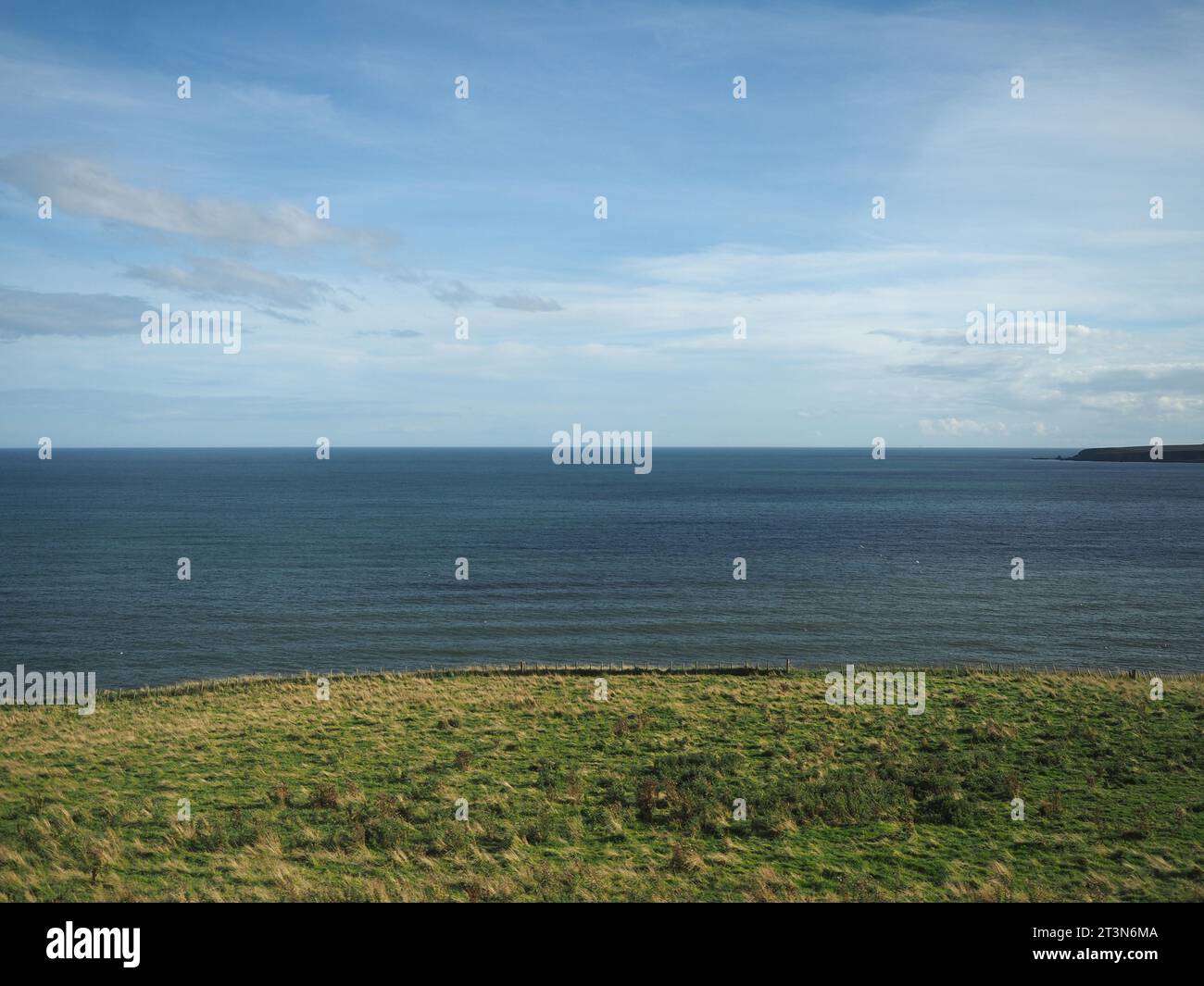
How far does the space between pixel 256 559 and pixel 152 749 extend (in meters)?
63.7

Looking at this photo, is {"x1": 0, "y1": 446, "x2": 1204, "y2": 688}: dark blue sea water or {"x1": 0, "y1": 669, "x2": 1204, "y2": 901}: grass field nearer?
{"x1": 0, "y1": 669, "x2": 1204, "y2": 901}: grass field

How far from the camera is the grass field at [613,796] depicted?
15.9 metres

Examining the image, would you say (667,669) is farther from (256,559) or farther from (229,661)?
(256,559)

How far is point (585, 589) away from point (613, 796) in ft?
155

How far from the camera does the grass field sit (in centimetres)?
1592

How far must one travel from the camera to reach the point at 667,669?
3925 centimetres

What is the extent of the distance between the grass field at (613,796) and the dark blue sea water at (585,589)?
52.2 feet

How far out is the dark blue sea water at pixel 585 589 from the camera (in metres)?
49.7

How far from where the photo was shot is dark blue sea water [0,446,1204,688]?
4972 centimetres

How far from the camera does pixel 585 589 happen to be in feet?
225

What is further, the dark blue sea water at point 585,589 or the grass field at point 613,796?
the dark blue sea water at point 585,589

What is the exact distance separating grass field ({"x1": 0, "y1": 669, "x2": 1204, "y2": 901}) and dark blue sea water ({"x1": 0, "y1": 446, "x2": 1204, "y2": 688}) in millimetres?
15922
